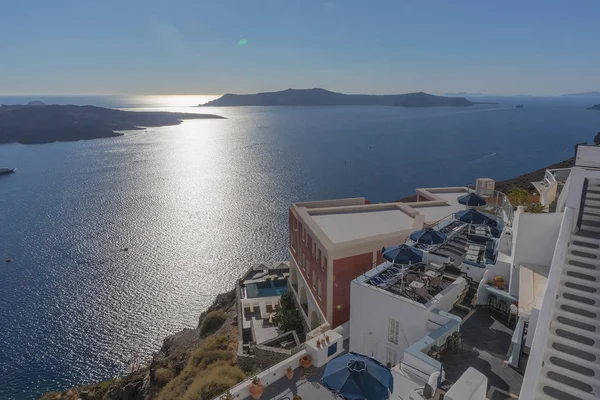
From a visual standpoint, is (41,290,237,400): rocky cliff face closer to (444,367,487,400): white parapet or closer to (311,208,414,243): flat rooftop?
(311,208,414,243): flat rooftop

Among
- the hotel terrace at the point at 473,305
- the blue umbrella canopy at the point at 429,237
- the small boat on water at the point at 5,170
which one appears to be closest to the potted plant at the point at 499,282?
the hotel terrace at the point at 473,305

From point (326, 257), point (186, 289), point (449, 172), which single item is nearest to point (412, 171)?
point (449, 172)

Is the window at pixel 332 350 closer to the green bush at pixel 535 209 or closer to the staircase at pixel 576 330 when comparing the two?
the staircase at pixel 576 330

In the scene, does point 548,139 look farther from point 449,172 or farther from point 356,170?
point 356,170

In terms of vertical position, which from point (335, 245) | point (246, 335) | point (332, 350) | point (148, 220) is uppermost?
point (335, 245)

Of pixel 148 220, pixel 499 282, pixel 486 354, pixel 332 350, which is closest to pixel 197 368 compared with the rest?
pixel 332 350

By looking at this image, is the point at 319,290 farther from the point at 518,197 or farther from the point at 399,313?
the point at 518,197
